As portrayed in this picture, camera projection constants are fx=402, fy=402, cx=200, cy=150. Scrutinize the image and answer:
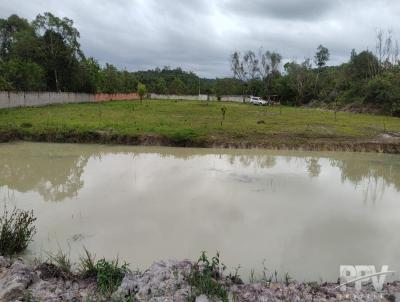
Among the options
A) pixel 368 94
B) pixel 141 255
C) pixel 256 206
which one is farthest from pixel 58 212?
pixel 368 94

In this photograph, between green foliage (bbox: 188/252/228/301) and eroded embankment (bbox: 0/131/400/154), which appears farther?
eroded embankment (bbox: 0/131/400/154)

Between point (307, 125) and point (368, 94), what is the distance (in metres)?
21.1

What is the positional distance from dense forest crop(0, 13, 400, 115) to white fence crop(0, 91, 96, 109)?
1.26 meters

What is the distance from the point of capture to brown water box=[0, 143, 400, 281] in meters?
6.29

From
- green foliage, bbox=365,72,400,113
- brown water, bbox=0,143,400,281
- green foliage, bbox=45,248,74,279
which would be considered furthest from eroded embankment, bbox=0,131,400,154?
green foliage, bbox=365,72,400,113

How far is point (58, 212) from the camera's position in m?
8.08

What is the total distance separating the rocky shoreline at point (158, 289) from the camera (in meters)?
4.48

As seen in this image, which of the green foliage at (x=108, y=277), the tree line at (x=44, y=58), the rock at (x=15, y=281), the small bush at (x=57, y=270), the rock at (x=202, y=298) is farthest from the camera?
the tree line at (x=44, y=58)

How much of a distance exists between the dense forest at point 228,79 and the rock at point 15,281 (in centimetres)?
2723

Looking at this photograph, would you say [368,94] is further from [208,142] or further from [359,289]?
[359,289]

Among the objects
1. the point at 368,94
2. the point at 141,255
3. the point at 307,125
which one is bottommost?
the point at 141,255

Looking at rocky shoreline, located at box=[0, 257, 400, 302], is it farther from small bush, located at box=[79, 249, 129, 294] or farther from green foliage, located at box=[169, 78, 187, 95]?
green foliage, located at box=[169, 78, 187, 95]

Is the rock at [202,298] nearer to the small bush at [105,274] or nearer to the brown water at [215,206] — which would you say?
the small bush at [105,274]

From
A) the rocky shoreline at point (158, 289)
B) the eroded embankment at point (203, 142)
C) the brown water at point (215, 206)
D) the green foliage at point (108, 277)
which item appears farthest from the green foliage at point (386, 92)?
the green foliage at point (108, 277)
